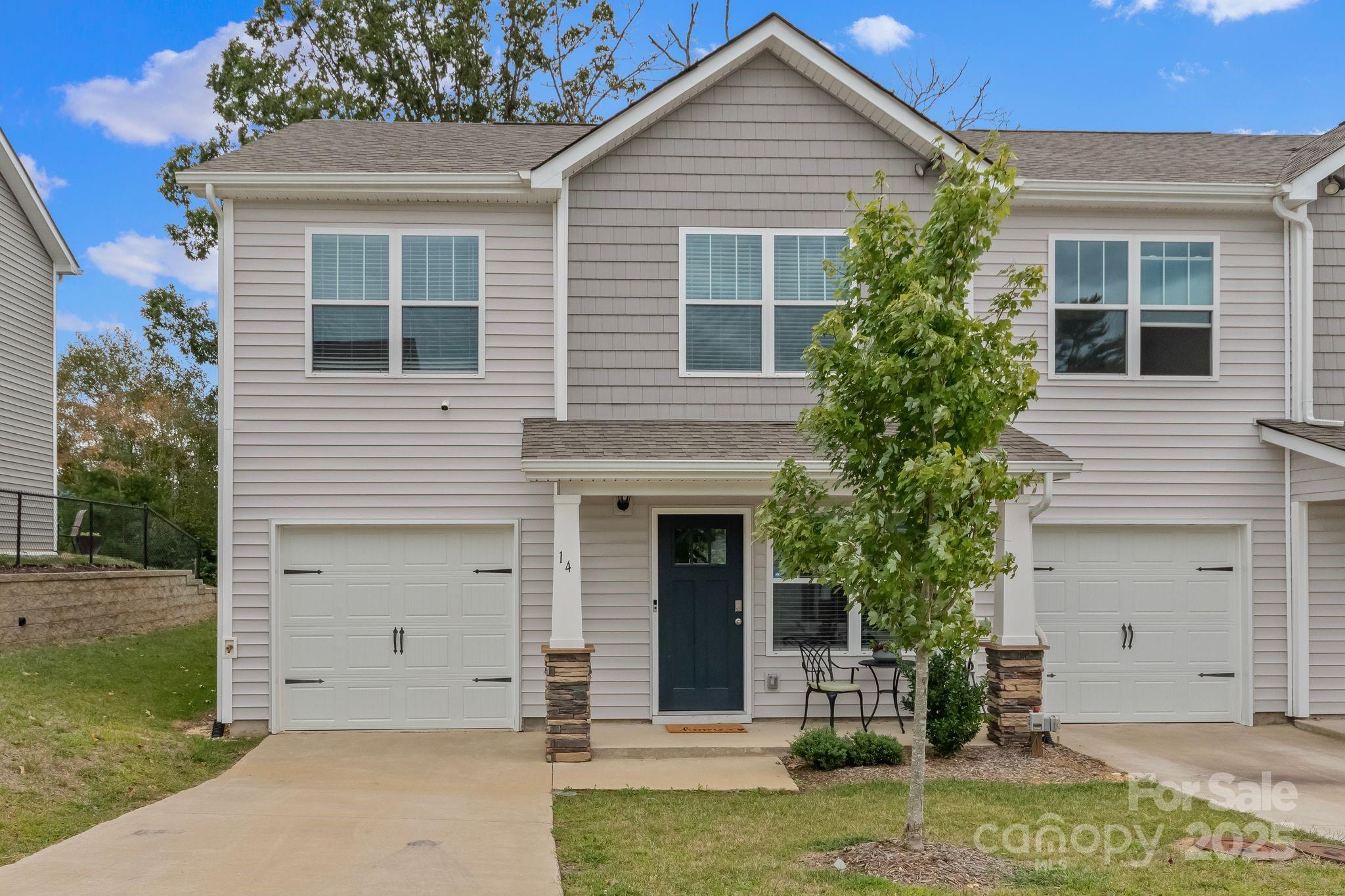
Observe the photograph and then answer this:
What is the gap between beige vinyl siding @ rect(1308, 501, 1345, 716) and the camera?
11023 mm

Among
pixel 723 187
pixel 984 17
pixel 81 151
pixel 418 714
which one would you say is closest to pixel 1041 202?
pixel 723 187

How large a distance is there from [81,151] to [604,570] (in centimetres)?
2561

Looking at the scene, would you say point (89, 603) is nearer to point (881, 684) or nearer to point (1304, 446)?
point (881, 684)

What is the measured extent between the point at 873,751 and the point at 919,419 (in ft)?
12.3

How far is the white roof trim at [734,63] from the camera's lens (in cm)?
1052

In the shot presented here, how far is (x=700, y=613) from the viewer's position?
1081 centimetres

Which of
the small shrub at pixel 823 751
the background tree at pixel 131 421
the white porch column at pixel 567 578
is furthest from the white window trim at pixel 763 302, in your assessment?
the background tree at pixel 131 421

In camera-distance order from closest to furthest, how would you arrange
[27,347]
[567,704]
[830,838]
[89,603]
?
[830,838]
[567,704]
[89,603]
[27,347]

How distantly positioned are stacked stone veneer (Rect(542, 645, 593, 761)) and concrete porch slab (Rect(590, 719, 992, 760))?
0.87ft

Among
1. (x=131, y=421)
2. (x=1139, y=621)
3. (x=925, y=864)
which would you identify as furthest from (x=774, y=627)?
(x=131, y=421)

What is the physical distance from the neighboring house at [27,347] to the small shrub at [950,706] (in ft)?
41.3

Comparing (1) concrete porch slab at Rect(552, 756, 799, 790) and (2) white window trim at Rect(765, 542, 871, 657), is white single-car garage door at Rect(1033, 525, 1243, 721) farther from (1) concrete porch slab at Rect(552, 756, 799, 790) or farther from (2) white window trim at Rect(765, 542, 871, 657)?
(1) concrete porch slab at Rect(552, 756, 799, 790)

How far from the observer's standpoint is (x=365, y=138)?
1209 centimetres

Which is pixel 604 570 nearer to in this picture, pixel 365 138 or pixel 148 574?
pixel 365 138
